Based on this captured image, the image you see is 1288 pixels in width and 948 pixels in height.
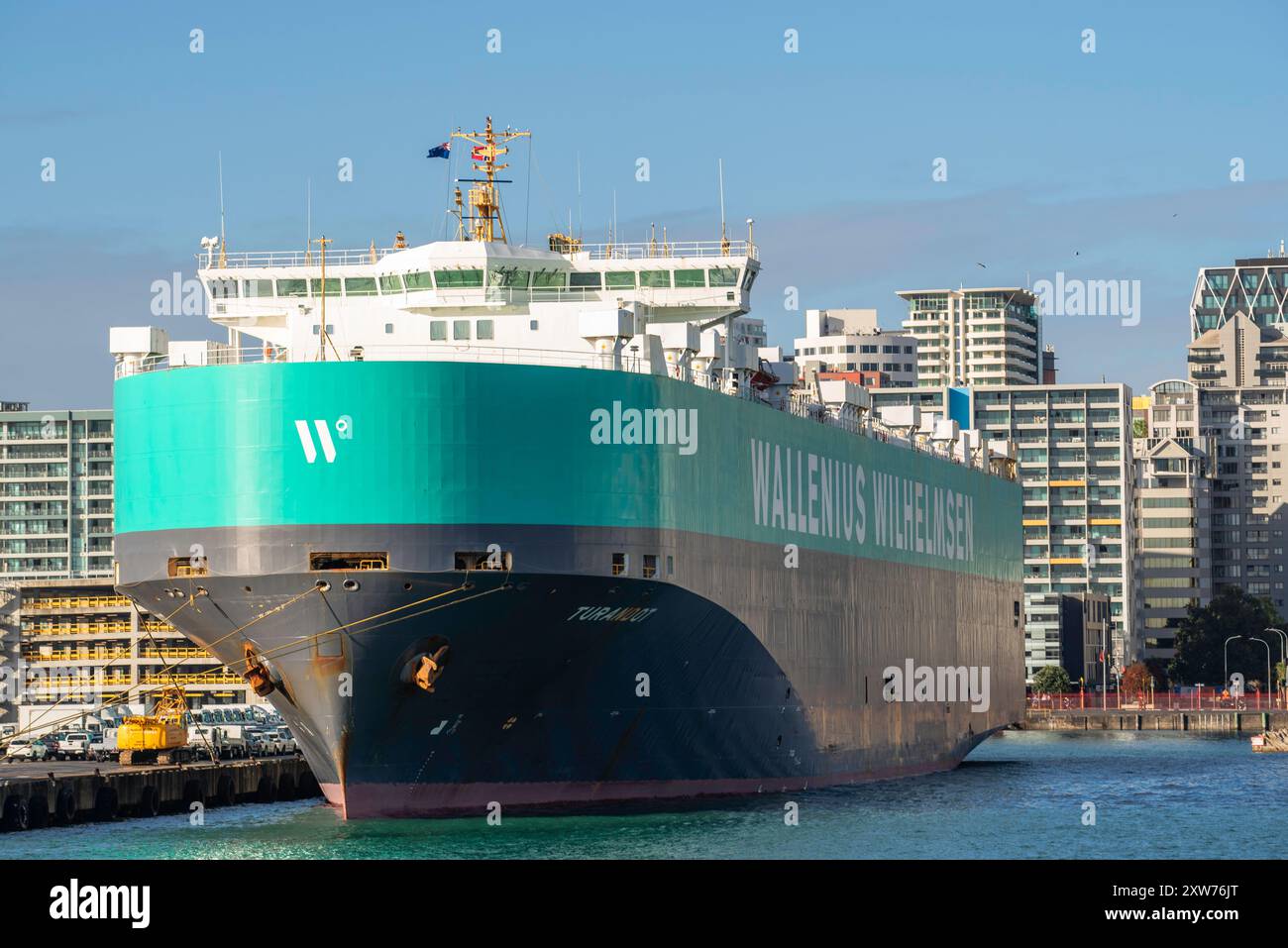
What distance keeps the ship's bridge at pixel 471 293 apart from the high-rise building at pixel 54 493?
73.8 metres

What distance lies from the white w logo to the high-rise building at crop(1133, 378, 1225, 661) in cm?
11772

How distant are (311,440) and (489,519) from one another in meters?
2.90

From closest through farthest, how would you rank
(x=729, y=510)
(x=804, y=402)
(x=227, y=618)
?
(x=227, y=618)
(x=729, y=510)
(x=804, y=402)

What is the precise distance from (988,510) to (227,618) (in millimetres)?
30024

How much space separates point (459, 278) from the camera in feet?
116

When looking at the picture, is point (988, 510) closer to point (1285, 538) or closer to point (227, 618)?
point (227, 618)

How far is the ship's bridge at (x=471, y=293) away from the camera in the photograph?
35.2m

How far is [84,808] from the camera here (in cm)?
3781

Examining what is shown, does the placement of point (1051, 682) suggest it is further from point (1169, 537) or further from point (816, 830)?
point (816, 830)

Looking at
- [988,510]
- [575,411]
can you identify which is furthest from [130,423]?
[988,510]

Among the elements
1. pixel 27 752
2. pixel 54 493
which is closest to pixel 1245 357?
pixel 54 493

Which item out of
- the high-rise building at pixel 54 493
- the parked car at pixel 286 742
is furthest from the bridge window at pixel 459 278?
the high-rise building at pixel 54 493

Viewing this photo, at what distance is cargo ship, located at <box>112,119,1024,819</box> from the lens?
29516 mm

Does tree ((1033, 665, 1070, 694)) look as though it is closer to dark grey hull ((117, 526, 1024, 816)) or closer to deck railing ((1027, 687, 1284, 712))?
deck railing ((1027, 687, 1284, 712))
